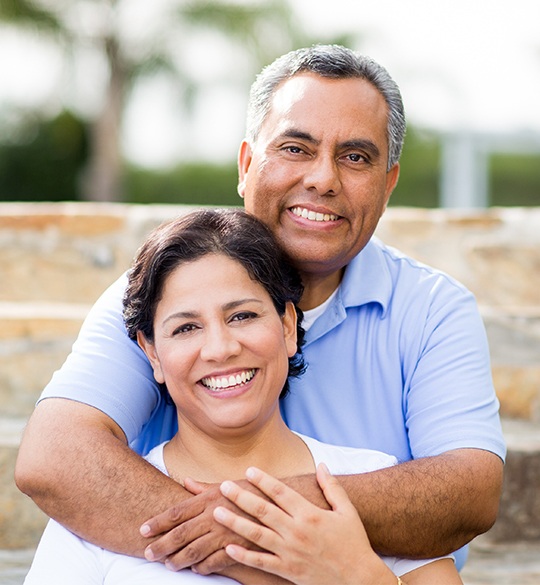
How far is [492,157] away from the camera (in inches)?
573

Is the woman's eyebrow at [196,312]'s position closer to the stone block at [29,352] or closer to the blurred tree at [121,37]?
the stone block at [29,352]

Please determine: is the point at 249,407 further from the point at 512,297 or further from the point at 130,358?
the point at 512,297

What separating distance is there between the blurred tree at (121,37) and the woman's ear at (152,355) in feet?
38.4

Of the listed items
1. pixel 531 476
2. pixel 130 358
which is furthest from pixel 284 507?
pixel 531 476

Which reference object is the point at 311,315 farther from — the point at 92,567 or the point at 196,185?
the point at 196,185

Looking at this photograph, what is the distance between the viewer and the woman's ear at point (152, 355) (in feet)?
6.56

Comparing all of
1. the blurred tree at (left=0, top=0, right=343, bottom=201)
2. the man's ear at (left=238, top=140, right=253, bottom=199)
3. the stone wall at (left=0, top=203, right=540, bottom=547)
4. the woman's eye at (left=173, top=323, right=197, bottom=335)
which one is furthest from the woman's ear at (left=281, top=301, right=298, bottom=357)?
the blurred tree at (left=0, top=0, right=343, bottom=201)

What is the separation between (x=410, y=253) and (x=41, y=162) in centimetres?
1140

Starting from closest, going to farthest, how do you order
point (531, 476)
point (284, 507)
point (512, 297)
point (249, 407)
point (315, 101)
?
point (284, 507) → point (249, 407) → point (315, 101) → point (531, 476) → point (512, 297)

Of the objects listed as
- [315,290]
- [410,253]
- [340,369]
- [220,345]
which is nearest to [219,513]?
[220,345]

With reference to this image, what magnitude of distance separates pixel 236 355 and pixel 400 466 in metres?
0.43

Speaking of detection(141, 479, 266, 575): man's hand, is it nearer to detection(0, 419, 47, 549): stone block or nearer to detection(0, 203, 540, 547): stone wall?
detection(0, 419, 47, 549): stone block

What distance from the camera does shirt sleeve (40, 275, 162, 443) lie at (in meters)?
2.02

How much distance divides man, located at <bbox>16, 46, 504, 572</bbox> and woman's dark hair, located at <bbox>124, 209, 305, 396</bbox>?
0.53ft
